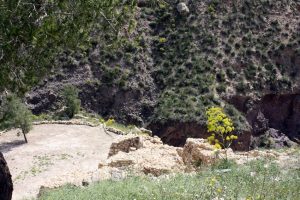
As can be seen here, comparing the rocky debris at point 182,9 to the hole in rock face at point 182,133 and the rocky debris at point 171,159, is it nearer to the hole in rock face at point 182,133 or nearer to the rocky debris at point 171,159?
the hole in rock face at point 182,133

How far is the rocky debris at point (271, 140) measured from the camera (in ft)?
110

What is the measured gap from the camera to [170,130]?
107ft

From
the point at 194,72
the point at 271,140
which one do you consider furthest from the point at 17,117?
the point at 271,140

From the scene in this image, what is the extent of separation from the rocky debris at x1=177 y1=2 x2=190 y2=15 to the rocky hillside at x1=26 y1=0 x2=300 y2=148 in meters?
0.07

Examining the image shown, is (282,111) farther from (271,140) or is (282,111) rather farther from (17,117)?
(17,117)

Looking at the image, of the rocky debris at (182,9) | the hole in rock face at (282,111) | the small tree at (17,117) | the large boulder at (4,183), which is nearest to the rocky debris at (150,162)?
the large boulder at (4,183)

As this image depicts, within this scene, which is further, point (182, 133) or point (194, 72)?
point (194, 72)

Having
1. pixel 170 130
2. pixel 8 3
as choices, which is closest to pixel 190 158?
pixel 8 3

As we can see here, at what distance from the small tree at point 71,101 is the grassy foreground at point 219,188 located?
Answer: 22582 millimetres

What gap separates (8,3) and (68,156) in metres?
15.7

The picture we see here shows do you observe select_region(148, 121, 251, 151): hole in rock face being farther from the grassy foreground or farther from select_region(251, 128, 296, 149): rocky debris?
the grassy foreground

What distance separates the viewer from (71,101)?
1230 inches

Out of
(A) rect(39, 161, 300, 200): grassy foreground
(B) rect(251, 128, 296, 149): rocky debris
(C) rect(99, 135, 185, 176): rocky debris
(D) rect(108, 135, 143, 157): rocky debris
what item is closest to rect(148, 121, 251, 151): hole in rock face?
(B) rect(251, 128, 296, 149): rocky debris

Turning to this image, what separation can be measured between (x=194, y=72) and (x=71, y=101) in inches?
339
